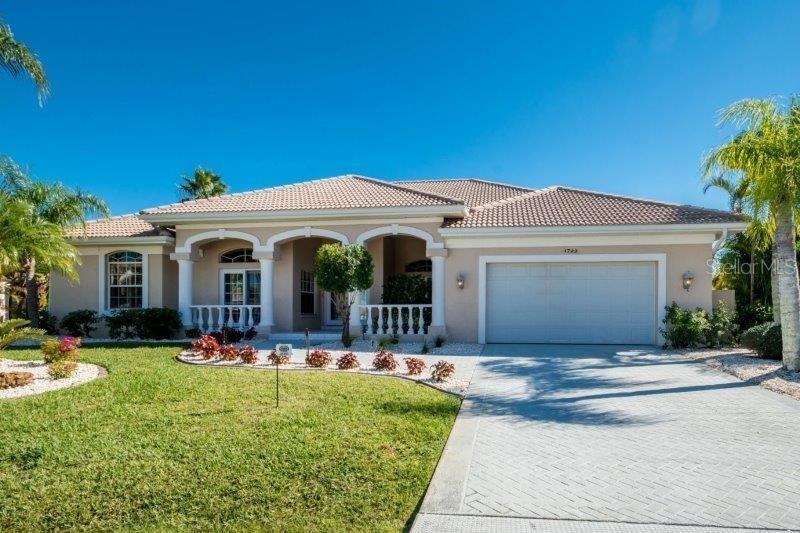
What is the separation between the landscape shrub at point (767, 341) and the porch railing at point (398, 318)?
8.51m

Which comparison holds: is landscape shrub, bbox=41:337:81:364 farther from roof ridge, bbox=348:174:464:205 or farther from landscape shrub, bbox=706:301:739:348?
landscape shrub, bbox=706:301:739:348

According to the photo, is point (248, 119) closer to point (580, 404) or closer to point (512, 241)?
point (512, 241)

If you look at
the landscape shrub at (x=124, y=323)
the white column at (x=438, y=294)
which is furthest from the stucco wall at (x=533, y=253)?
the landscape shrub at (x=124, y=323)

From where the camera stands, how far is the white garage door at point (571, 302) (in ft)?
48.2

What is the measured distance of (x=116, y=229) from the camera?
18.5 meters

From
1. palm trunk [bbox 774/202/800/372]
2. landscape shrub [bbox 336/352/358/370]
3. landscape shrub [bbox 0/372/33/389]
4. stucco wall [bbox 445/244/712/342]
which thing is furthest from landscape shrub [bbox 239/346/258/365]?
palm trunk [bbox 774/202/800/372]

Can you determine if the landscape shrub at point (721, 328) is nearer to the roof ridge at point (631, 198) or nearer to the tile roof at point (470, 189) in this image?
the roof ridge at point (631, 198)

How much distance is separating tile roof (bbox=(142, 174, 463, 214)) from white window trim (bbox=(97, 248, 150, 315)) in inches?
90.9

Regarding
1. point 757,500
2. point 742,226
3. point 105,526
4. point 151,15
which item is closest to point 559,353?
point 742,226

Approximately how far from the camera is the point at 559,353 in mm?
12953

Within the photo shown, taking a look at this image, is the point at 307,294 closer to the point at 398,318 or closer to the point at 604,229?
the point at 398,318

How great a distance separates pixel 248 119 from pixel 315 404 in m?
17.4

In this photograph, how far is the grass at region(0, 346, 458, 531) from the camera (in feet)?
14.1

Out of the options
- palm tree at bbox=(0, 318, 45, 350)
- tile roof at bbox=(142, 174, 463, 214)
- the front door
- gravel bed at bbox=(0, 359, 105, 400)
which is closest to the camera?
gravel bed at bbox=(0, 359, 105, 400)
